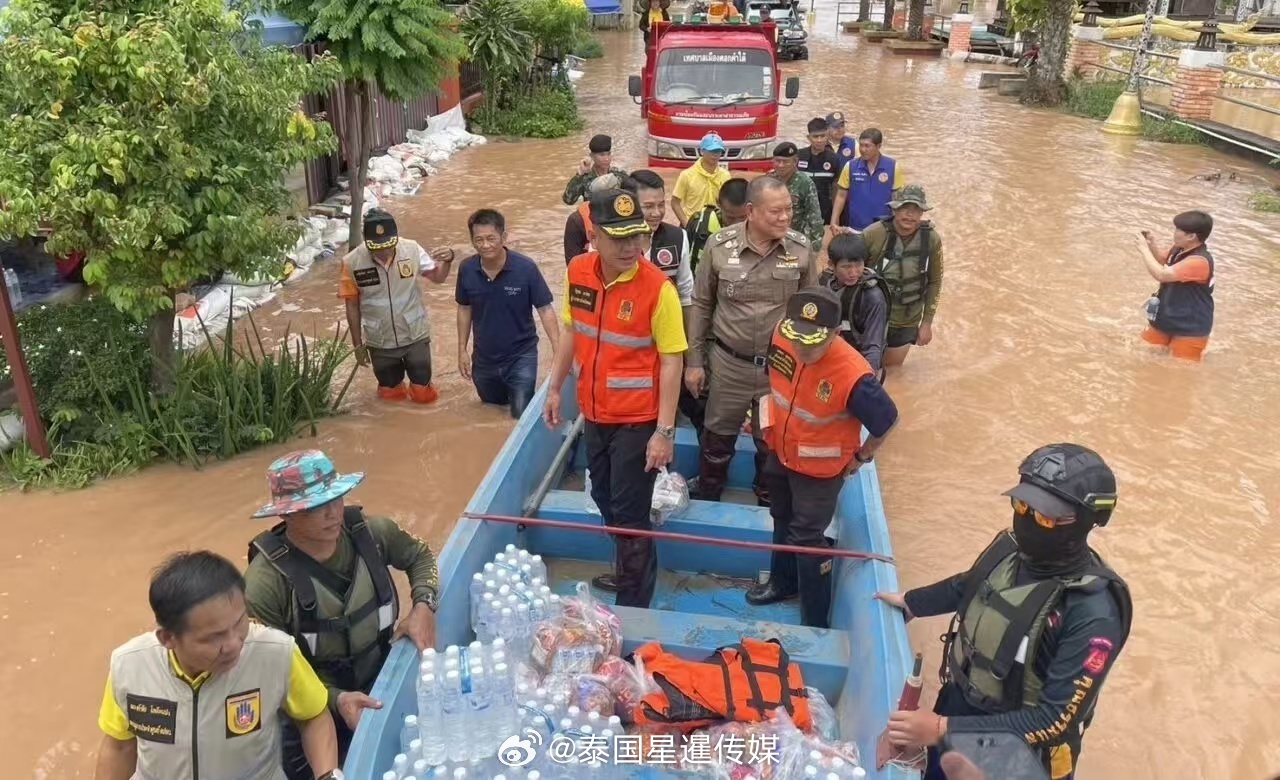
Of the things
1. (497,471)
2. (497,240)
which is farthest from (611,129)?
(497,471)

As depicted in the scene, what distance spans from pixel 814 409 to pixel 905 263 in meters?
3.05

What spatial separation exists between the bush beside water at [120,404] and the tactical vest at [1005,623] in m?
4.74

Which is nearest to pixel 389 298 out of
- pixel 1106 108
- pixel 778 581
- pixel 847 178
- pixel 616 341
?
pixel 616 341

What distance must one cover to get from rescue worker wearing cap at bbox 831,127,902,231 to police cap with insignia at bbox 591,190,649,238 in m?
4.88

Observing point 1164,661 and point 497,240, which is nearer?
point 1164,661

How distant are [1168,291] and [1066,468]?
5.78 metres

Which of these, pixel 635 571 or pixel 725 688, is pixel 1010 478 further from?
pixel 725 688

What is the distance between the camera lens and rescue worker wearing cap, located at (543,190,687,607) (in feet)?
11.6

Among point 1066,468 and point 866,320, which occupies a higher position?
point 1066,468

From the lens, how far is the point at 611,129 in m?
18.0

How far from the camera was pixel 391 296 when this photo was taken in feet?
19.8

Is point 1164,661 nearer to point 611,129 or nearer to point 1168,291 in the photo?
point 1168,291

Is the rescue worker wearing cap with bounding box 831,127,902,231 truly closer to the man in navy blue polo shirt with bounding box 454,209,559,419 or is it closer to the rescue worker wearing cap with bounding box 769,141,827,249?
the rescue worker wearing cap with bounding box 769,141,827,249

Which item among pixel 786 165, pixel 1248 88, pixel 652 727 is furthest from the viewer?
pixel 1248 88
